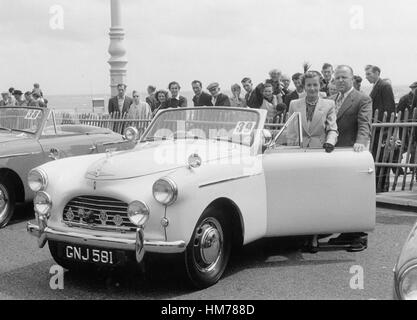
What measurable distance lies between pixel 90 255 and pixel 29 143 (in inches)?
137

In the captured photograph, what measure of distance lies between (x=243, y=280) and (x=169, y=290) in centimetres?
67

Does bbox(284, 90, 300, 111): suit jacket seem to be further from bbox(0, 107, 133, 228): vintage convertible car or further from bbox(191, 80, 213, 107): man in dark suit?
bbox(0, 107, 133, 228): vintage convertible car

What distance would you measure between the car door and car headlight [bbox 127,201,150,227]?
1328 millimetres

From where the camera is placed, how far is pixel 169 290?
4645 millimetres

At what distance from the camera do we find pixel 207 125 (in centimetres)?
582

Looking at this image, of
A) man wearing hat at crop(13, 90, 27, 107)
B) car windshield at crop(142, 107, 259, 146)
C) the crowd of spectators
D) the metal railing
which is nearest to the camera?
car windshield at crop(142, 107, 259, 146)

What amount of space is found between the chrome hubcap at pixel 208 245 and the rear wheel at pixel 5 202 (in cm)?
335

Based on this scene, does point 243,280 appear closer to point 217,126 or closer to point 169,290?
point 169,290

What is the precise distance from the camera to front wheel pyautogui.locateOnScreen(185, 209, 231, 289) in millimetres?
4531

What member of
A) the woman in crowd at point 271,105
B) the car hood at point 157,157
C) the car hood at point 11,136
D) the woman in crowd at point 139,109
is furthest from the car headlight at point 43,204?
the woman in crowd at point 139,109

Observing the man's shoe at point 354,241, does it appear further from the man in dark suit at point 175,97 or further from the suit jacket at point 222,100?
the man in dark suit at point 175,97

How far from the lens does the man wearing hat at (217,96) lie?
10438mm

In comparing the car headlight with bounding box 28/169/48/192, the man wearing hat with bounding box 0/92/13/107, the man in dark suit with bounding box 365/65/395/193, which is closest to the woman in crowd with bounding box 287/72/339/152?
the car headlight with bounding box 28/169/48/192
